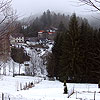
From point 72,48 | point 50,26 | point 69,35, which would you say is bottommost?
point 72,48

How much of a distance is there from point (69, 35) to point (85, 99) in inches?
738

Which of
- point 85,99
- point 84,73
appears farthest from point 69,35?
point 85,99

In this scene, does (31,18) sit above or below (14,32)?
above

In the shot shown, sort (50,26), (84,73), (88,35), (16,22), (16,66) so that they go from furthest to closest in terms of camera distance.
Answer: (50,26) → (16,66) → (88,35) → (84,73) → (16,22)

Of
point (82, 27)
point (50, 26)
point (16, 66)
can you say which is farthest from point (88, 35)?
point (50, 26)

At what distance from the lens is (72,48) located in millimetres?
30203

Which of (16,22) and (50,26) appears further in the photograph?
(50,26)

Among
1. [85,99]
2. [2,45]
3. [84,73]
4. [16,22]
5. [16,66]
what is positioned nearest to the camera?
[16,22]

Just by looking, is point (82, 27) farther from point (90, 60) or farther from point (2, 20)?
point (2, 20)

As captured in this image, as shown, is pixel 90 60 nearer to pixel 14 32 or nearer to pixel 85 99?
pixel 85 99

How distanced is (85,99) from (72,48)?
58.4 feet

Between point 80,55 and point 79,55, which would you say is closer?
point 79,55

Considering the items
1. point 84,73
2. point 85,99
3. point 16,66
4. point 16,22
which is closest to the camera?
point 16,22

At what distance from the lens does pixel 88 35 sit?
3127cm
